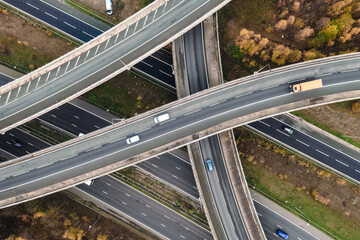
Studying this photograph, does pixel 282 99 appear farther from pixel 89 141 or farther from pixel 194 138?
pixel 89 141

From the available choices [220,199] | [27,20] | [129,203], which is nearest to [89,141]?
[129,203]

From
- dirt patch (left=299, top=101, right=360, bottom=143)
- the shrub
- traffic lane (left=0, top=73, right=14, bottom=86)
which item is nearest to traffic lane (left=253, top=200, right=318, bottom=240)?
dirt patch (left=299, top=101, right=360, bottom=143)

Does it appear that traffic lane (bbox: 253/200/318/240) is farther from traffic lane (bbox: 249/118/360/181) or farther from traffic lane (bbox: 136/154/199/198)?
traffic lane (bbox: 136/154/199/198)

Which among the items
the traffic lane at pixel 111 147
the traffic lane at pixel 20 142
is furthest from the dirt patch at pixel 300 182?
the traffic lane at pixel 20 142

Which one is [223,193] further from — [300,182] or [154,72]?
[154,72]

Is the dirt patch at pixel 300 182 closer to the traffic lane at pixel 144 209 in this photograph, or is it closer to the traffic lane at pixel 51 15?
the traffic lane at pixel 144 209

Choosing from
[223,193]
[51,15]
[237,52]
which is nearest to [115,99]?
[51,15]
